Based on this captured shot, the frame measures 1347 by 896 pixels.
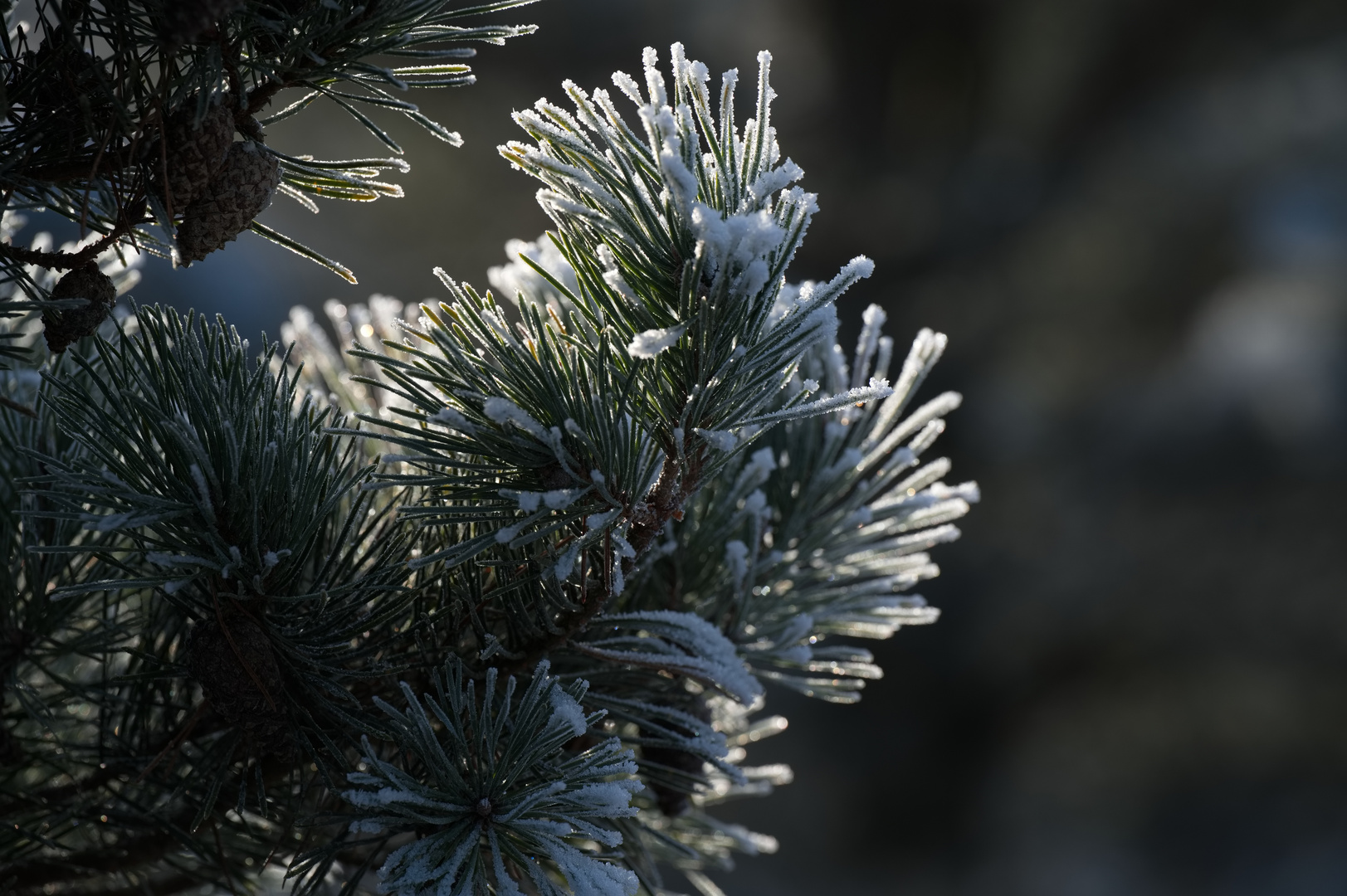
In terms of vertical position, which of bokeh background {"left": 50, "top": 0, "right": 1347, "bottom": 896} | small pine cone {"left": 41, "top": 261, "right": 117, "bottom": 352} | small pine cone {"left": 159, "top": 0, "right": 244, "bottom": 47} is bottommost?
small pine cone {"left": 41, "top": 261, "right": 117, "bottom": 352}

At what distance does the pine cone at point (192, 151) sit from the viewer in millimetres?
222

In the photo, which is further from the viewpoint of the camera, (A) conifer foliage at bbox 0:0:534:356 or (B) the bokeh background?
(B) the bokeh background

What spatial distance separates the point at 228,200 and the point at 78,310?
5 centimetres

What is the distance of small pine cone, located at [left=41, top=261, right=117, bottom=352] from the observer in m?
0.23

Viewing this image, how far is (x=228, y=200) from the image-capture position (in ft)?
0.75

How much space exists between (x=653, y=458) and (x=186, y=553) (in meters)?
0.12

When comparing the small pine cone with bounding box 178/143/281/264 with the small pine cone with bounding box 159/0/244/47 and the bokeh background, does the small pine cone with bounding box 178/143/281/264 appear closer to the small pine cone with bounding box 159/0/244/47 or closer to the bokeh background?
the small pine cone with bounding box 159/0/244/47

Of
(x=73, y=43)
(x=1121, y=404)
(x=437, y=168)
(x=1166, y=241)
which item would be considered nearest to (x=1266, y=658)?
(x=1121, y=404)

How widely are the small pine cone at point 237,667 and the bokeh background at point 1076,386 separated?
162 centimetres

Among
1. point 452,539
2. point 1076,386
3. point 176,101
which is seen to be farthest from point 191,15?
point 1076,386

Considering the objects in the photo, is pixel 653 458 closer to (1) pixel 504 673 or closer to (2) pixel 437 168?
(1) pixel 504 673

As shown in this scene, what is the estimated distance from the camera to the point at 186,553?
0.79 ft

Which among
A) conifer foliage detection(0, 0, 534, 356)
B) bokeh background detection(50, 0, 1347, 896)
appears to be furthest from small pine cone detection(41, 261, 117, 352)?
bokeh background detection(50, 0, 1347, 896)

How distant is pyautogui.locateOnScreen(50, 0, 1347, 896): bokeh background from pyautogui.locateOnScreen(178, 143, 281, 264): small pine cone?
160 cm
